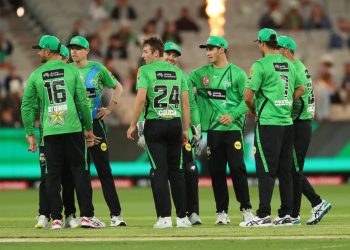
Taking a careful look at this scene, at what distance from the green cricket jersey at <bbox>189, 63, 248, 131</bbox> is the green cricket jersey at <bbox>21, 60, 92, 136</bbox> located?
1.84 metres

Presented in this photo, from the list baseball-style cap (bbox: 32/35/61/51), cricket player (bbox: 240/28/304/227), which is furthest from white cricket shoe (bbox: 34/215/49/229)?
cricket player (bbox: 240/28/304/227)

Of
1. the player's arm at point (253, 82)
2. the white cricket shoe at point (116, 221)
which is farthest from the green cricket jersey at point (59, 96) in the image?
the player's arm at point (253, 82)

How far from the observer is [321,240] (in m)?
14.0

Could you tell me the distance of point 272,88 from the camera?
52.2 ft

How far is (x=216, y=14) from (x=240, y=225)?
62.4 feet

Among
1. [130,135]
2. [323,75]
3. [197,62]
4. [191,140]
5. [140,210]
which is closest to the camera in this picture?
[130,135]

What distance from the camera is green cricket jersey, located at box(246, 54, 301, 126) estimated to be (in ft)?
52.0

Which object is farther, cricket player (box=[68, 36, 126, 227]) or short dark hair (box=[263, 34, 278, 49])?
cricket player (box=[68, 36, 126, 227])

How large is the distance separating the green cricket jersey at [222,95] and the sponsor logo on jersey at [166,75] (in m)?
1.05

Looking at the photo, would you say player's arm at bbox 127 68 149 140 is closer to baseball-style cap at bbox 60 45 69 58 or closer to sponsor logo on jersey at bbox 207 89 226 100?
baseball-style cap at bbox 60 45 69 58

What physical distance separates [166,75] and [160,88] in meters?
0.18

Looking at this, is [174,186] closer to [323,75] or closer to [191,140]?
[191,140]

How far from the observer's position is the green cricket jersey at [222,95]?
666 inches

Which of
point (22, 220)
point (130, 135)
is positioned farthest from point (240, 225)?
point (22, 220)
